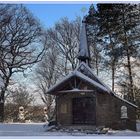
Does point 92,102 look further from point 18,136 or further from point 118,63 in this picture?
point 18,136

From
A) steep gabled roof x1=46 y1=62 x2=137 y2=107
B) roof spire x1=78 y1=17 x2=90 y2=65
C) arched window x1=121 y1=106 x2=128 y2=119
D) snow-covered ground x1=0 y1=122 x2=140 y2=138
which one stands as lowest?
snow-covered ground x1=0 y1=122 x2=140 y2=138

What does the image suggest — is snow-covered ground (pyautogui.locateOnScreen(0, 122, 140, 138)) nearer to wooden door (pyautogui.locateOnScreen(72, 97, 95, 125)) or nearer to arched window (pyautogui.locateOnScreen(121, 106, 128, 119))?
arched window (pyautogui.locateOnScreen(121, 106, 128, 119))

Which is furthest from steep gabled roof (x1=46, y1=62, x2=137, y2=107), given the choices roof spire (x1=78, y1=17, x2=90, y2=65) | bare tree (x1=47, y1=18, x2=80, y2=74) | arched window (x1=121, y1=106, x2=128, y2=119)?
roof spire (x1=78, y1=17, x2=90, y2=65)

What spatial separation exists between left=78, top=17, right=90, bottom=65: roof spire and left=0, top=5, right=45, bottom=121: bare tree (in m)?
1.33

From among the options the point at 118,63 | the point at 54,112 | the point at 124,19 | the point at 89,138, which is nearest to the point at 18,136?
the point at 89,138

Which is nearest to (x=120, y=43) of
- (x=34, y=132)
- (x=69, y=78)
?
(x=69, y=78)

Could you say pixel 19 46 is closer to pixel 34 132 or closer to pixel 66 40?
pixel 66 40

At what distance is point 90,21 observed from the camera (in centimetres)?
1296

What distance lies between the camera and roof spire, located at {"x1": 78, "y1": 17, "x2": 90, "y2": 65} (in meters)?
12.7

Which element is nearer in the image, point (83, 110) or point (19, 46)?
point (83, 110)

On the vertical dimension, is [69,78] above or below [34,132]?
above

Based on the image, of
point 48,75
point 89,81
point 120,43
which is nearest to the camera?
point 89,81

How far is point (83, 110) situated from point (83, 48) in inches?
88.8

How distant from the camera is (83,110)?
39.1 feet
